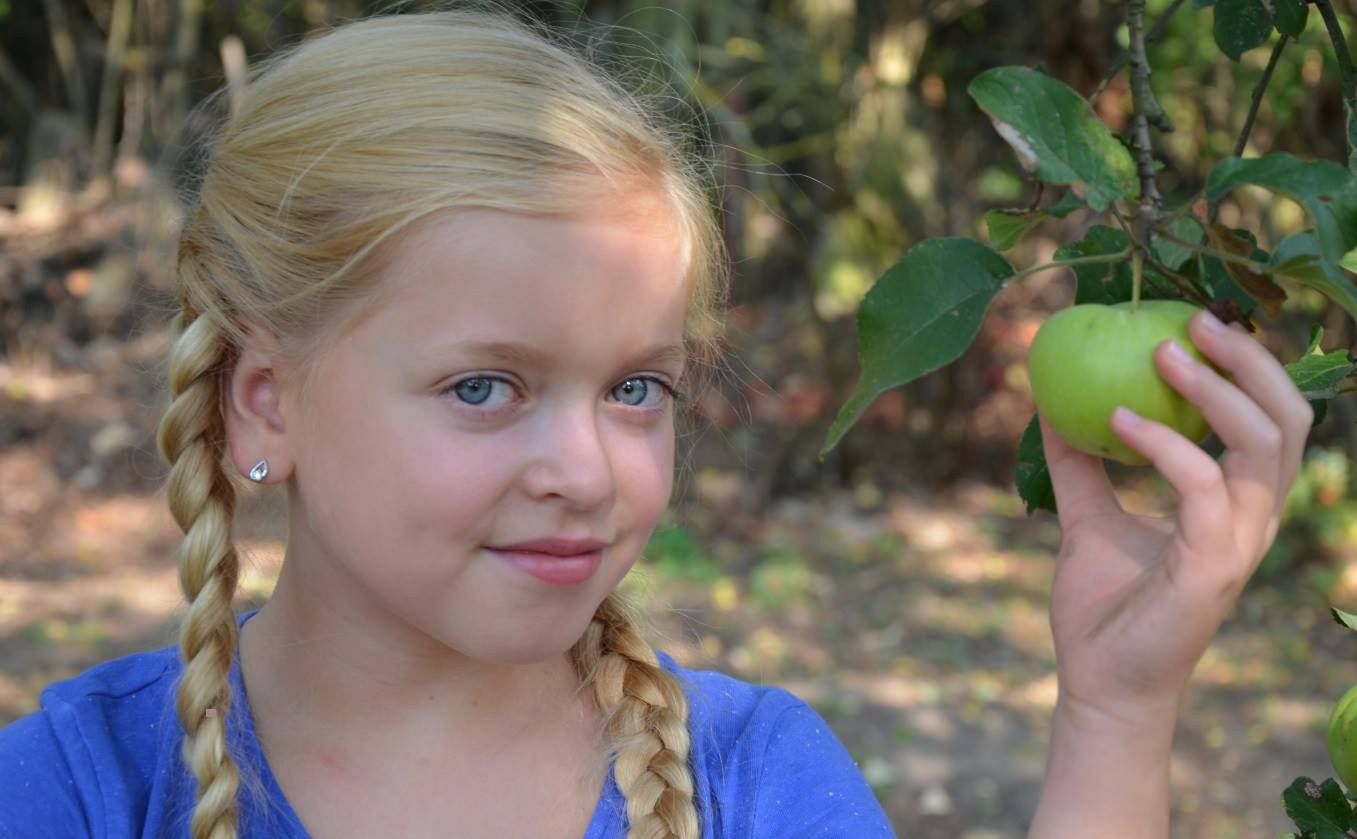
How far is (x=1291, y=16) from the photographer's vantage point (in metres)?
1.11

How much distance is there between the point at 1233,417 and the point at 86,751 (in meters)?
0.89

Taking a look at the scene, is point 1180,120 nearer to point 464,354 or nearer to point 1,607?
point 1,607

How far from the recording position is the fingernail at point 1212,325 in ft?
2.72

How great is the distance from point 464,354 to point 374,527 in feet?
0.46

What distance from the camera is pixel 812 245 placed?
554cm

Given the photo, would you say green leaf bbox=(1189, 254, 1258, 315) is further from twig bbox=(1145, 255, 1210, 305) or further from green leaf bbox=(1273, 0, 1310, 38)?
green leaf bbox=(1273, 0, 1310, 38)

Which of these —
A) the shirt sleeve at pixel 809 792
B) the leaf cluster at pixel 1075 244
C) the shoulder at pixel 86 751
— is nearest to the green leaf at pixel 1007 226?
the leaf cluster at pixel 1075 244

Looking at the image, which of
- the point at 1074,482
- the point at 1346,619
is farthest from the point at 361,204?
the point at 1346,619

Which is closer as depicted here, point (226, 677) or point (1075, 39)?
point (226, 677)

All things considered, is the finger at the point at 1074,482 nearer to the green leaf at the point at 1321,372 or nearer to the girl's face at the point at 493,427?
the green leaf at the point at 1321,372

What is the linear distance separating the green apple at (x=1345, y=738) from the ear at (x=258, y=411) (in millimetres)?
791

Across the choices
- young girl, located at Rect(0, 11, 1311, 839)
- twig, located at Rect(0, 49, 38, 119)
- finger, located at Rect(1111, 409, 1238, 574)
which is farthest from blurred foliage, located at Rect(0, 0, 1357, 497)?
finger, located at Rect(1111, 409, 1238, 574)

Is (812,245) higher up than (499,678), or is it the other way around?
(499,678)

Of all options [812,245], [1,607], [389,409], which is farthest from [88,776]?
[812,245]
